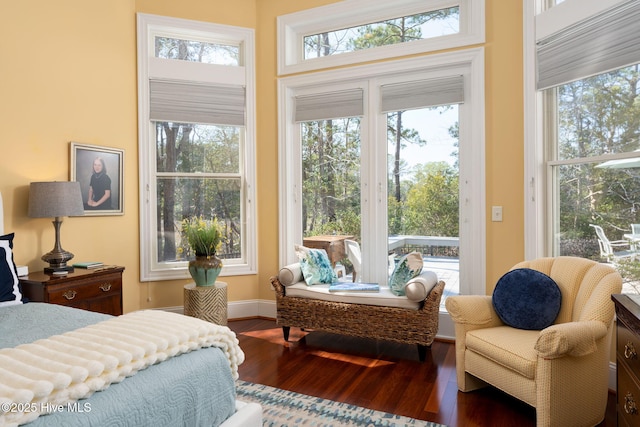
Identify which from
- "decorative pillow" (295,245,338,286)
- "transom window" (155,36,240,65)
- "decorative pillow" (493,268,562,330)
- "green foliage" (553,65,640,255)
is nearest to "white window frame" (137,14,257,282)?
"transom window" (155,36,240,65)

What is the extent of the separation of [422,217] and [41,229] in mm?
3154

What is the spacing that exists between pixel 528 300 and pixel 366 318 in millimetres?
1209

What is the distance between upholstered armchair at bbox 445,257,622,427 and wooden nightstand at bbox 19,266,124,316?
8.11 ft

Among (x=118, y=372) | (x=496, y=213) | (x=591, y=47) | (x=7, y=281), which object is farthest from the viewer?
(x=496, y=213)

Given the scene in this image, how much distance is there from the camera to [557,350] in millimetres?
1924

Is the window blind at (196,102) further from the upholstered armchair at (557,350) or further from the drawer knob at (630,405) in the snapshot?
the drawer knob at (630,405)

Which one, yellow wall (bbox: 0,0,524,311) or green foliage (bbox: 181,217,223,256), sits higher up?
yellow wall (bbox: 0,0,524,311)

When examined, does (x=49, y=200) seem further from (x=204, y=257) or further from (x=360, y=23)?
(x=360, y=23)

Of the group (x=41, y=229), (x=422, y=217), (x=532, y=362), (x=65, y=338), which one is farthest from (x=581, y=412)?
(x=41, y=229)

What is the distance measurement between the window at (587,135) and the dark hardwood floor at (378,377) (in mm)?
1073

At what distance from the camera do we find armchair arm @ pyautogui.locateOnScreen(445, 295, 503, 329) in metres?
2.53

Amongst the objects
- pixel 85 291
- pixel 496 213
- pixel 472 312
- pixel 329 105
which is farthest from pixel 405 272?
pixel 85 291

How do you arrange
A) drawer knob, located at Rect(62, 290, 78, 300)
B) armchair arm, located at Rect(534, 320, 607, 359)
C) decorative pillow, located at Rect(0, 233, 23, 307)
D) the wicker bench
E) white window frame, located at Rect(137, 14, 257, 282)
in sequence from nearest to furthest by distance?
armchair arm, located at Rect(534, 320, 607, 359)
decorative pillow, located at Rect(0, 233, 23, 307)
drawer knob, located at Rect(62, 290, 78, 300)
the wicker bench
white window frame, located at Rect(137, 14, 257, 282)

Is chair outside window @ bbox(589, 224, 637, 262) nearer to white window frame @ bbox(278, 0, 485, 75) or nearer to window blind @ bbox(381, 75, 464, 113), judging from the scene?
window blind @ bbox(381, 75, 464, 113)
